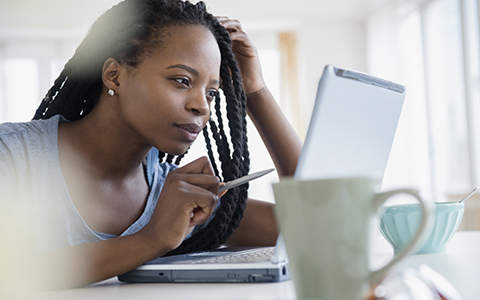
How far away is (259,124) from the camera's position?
124cm

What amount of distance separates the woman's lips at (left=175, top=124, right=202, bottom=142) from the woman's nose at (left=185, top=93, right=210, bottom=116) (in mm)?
30

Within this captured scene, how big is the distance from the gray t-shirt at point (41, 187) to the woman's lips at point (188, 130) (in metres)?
0.26

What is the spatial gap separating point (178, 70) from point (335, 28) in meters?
4.69

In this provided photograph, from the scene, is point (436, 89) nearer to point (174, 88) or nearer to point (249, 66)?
point (249, 66)

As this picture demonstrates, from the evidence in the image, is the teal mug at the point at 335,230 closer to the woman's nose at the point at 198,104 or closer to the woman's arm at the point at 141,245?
the woman's arm at the point at 141,245

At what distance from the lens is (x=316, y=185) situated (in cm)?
34

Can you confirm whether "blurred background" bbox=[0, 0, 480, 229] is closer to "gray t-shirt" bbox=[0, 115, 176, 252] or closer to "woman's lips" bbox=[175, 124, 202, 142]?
"woman's lips" bbox=[175, 124, 202, 142]

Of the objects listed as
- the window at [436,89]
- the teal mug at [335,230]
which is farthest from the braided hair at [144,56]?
the window at [436,89]

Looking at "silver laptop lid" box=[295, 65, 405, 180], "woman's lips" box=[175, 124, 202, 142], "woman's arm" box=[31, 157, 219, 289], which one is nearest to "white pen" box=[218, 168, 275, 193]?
"woman's arm" box=[31, 157, 219, 289]

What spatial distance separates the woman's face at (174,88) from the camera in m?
0.93

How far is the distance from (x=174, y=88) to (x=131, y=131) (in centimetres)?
19

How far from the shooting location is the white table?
509 mm

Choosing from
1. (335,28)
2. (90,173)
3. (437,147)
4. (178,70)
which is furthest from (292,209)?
(335,28)

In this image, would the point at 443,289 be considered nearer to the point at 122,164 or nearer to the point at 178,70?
the point at 178,70
